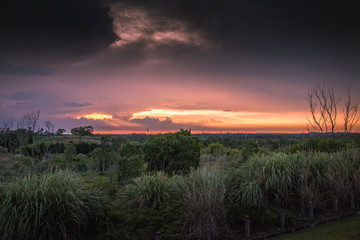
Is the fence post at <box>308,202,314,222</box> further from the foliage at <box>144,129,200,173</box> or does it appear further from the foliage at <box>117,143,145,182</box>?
the foliage at <box>117,143,145,182</box>

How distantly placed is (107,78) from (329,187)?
13923 millimetres

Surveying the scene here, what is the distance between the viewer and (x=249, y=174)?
663 centimetres

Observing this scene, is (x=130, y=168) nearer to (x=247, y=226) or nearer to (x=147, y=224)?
(x=147, y=224)

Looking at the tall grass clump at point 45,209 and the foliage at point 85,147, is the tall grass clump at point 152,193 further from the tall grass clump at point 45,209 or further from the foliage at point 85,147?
the foliage at point 85,147

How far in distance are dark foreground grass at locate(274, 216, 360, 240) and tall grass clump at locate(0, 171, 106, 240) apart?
175 inches

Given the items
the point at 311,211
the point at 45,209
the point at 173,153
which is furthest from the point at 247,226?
the point at 173,153

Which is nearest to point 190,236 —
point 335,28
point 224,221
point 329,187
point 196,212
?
point 196,212

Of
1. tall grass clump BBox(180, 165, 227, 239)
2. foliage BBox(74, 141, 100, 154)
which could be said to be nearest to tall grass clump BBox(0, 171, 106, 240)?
tall grass clump BBox(180, 165, 227, 239)

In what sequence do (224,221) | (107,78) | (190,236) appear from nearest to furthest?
1. (190,236)
2. (224,221)
3. (107,78)

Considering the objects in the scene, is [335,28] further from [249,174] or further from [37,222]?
[37,222]

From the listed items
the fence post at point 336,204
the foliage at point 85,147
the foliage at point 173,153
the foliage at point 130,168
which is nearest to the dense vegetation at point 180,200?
the fence post at point 336,204

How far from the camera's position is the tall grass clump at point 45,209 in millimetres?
4363

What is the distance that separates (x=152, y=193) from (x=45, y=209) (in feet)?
8.87

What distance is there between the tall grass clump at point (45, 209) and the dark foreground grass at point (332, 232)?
445 cm
